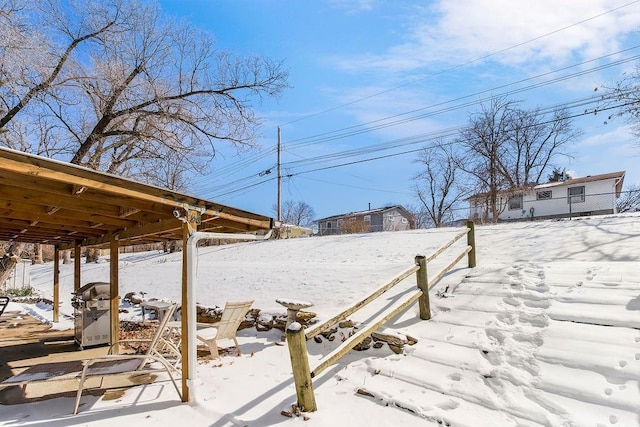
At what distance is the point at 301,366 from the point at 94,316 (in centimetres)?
508

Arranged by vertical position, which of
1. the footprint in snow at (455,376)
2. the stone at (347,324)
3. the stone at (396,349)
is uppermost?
the stone at (347,324)

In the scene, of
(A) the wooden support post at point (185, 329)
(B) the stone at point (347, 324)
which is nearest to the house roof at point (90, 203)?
(A) the wooden support post at point (185, 329)

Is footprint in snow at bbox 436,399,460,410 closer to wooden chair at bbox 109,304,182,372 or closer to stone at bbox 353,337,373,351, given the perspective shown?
stone at bbox 353,337,373,351

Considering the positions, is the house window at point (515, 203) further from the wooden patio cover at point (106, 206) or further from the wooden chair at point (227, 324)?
the wooden patio cover at point (106, 206)

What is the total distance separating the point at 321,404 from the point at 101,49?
458 inches

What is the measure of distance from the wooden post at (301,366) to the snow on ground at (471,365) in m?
0.15

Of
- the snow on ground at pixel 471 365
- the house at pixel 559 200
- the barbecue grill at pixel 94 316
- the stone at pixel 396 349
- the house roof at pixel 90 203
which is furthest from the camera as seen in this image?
the house at pixel 559 200

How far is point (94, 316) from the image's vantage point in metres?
6.87

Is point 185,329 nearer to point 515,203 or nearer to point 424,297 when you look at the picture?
point 424,297

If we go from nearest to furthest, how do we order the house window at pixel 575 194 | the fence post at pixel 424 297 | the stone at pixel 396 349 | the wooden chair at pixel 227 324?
the stone at pixel 396 349
the fence post at pixel 424 297
the wooden chair at pixel 227 324
the house window at pixel 575 194

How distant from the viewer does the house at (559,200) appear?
2303cm

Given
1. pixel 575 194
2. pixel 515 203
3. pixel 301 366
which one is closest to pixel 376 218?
pixel 515 203

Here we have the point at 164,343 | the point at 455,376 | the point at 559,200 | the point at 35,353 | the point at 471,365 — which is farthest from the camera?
the point at 559,200

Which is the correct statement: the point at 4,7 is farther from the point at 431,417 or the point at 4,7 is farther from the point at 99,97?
the point at 431,417
